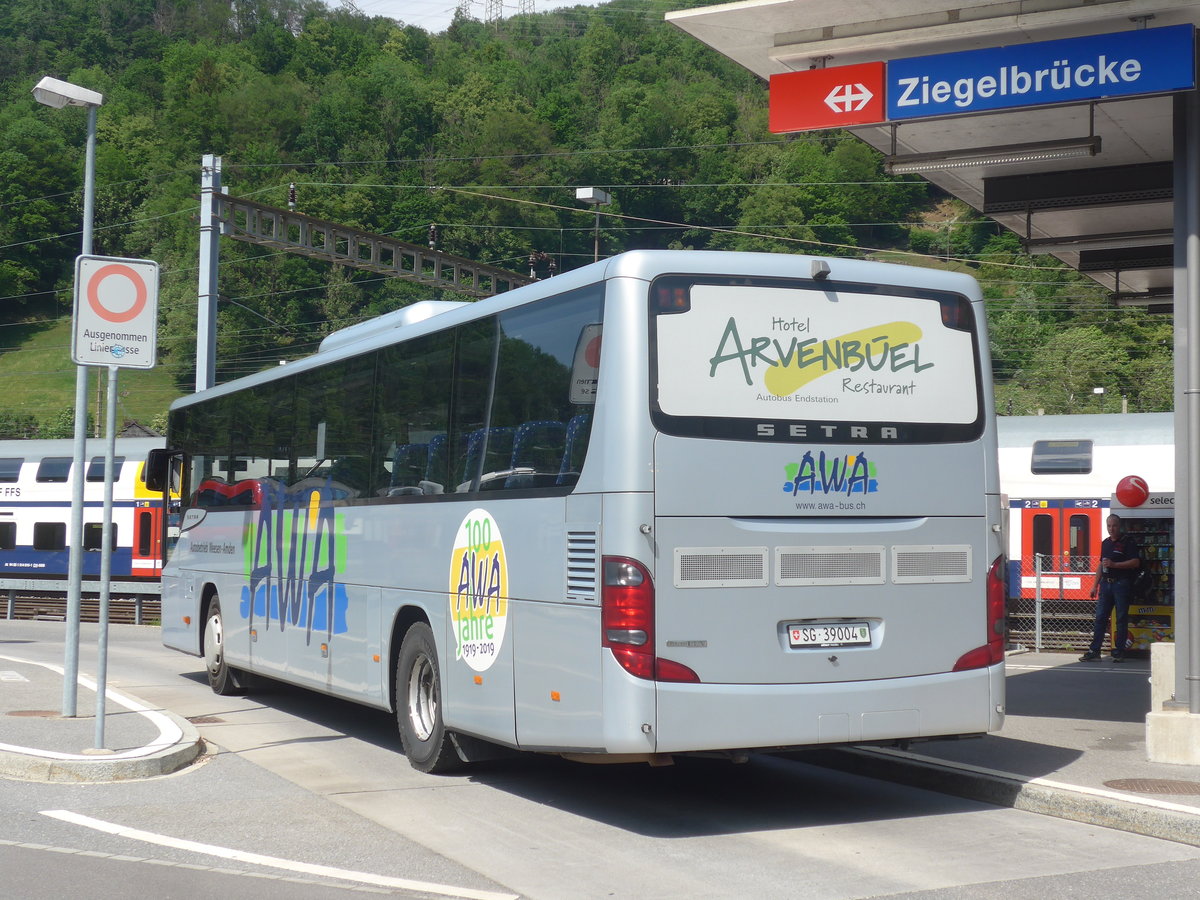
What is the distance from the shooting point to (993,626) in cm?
893

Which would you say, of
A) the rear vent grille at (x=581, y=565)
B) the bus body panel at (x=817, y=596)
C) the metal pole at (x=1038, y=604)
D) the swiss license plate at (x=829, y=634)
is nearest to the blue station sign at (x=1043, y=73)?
the bus body panel at (x=817, y=596)

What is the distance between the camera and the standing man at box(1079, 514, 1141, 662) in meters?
18.5

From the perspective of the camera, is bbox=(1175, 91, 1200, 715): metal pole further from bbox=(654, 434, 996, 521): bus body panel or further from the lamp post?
the lamp post

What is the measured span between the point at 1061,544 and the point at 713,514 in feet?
56.7

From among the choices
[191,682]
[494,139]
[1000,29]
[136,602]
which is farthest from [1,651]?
[494,139]

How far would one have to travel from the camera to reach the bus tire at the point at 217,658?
15.4 m

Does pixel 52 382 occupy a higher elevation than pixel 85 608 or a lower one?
higher

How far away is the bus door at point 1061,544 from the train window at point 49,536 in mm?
23107

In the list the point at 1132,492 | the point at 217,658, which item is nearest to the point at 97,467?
the point at 217,658

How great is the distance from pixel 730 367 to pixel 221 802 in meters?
4.23

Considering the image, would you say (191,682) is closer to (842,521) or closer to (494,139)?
(842,521)

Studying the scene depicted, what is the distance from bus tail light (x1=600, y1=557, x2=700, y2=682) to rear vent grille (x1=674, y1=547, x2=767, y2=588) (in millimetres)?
232

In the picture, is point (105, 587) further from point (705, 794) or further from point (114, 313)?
point (705, 794)

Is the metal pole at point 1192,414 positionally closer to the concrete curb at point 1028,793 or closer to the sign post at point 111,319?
the concrete curb at point 1028,793
